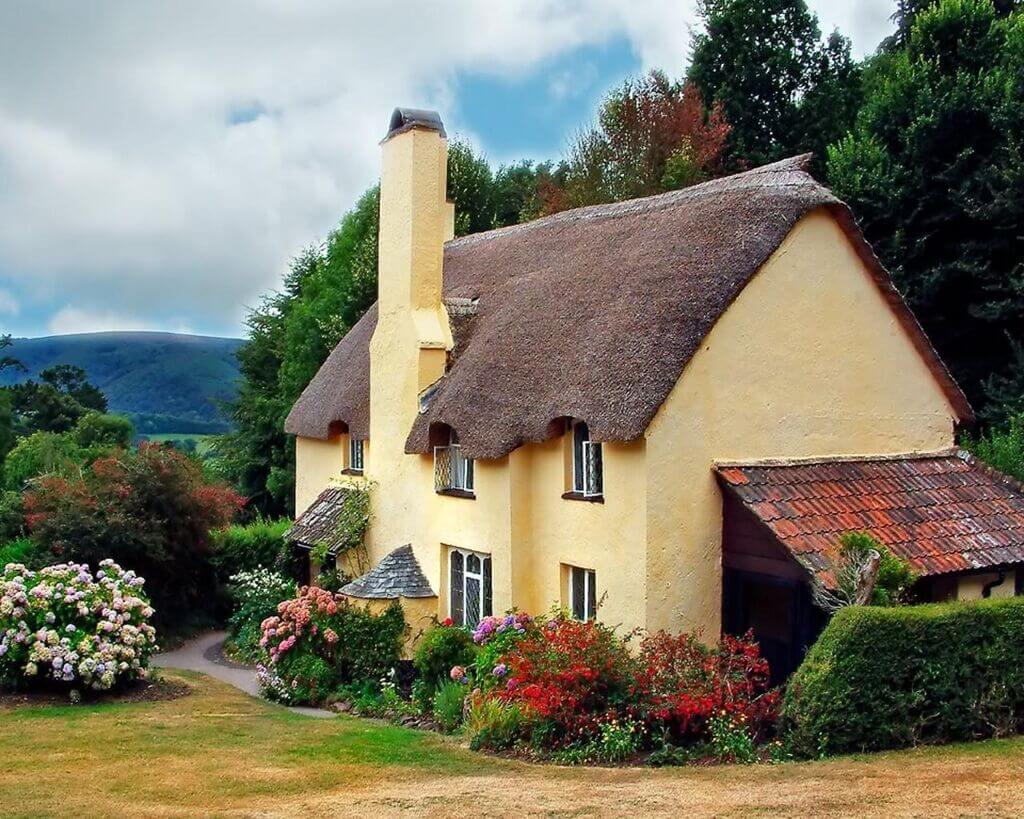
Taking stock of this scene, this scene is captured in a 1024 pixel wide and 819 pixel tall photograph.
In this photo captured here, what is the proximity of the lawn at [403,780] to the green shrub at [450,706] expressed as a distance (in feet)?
3.60

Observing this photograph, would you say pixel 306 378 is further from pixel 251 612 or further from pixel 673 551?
pixel 673 551

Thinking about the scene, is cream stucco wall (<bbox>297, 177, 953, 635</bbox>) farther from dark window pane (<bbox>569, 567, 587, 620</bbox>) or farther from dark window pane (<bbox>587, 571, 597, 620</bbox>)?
dark window pane (<bbox>587, 571, 597, 620</bbox>)

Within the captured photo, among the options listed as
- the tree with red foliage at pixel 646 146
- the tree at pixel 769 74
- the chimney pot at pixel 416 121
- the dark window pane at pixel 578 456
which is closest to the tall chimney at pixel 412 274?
the chimney pot at pixel 416 121

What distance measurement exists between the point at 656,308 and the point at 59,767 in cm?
1021

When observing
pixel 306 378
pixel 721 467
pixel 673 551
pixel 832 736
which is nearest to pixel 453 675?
pixel 673 551

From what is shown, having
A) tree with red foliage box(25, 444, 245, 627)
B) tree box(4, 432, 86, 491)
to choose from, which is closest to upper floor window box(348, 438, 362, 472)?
tree with red foliage box(25, 444, 245, 627)

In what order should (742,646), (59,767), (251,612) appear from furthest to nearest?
(251,612) → (742,646) → (59,767)

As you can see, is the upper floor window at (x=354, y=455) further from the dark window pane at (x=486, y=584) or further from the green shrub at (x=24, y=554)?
the green shrub at (x=24, y=554)

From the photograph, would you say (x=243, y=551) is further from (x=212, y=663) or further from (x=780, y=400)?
(x=780, y=400)

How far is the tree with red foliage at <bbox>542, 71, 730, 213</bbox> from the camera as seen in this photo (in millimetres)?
35469

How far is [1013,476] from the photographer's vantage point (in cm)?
1806

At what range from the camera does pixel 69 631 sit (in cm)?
1692

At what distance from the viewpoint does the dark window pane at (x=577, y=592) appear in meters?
17.0

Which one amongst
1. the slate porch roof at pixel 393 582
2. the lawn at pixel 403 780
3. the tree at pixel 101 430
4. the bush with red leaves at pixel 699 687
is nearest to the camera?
the lawn at pixel 403 780
